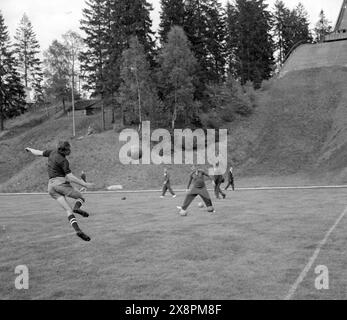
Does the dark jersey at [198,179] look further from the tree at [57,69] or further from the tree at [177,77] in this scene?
the tree at [57,69]

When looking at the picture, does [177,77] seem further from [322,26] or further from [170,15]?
[322,26]

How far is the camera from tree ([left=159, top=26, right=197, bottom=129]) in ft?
151

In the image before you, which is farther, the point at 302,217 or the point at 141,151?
the point at 141,151

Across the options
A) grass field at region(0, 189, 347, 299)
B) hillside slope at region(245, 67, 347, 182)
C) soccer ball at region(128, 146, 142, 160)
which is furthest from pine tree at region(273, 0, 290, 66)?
grass field at region(0, 189, 347, 299)

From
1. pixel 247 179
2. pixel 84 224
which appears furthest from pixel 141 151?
pixel 84 224

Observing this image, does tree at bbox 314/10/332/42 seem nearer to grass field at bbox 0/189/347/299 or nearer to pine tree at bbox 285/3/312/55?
pine tree at bbox 285/3/312/55

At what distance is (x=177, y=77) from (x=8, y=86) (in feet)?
103

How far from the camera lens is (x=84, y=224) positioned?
14.8 meters

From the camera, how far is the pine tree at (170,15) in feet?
178

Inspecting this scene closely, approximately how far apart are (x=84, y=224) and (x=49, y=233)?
5.84 feet

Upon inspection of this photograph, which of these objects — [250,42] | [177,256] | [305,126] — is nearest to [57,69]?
[250,42]

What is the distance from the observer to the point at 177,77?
151 ft

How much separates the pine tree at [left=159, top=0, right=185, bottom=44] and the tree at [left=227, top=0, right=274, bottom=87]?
1737 cm
